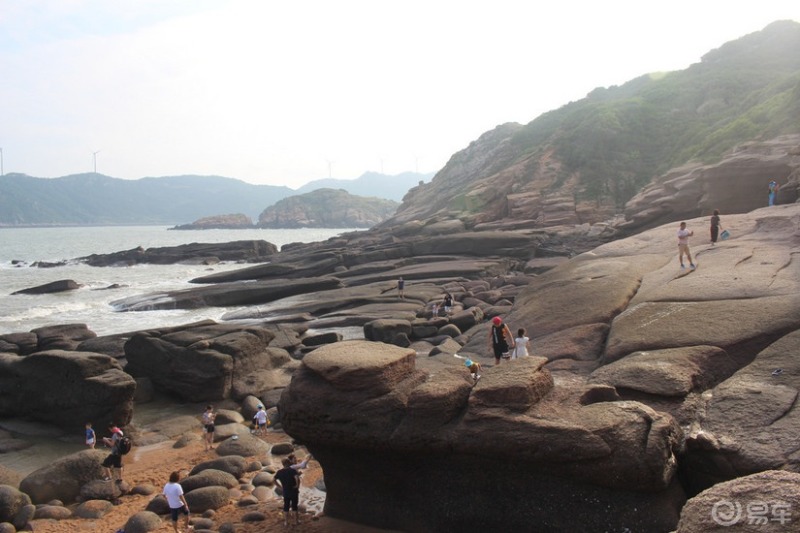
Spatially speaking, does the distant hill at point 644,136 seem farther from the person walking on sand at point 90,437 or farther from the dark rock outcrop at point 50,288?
the person walking on sand at point 90,437

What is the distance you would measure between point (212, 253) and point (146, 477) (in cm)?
6718

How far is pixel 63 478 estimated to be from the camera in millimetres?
14125

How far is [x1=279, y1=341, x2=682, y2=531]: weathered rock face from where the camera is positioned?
8.97 meters

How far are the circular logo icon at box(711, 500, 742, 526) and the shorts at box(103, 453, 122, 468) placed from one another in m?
13.4

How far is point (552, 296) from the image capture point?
61.4ft

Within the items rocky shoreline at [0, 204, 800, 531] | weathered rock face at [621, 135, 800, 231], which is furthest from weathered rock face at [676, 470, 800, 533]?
weathered rock face at [621, 135, 800, 231]

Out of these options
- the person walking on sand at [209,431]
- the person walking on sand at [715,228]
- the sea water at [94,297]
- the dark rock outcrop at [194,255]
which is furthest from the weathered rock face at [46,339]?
the dark rock outcrop at [194,255]

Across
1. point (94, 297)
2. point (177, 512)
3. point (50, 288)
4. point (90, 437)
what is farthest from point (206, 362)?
point (50, 288)

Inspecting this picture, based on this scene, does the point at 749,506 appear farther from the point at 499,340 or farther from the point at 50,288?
the point at 50,288

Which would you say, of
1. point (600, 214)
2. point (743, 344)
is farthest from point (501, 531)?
point (600, 214)

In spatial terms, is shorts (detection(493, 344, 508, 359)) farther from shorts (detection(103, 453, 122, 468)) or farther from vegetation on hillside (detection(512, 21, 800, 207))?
vegetation on hillside (detection(512, 21, 800, 207))

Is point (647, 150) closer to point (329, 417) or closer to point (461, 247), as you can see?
point (461, 247)

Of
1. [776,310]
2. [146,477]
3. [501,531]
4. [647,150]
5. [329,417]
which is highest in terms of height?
[647,150]

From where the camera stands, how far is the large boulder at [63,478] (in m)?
13.9
